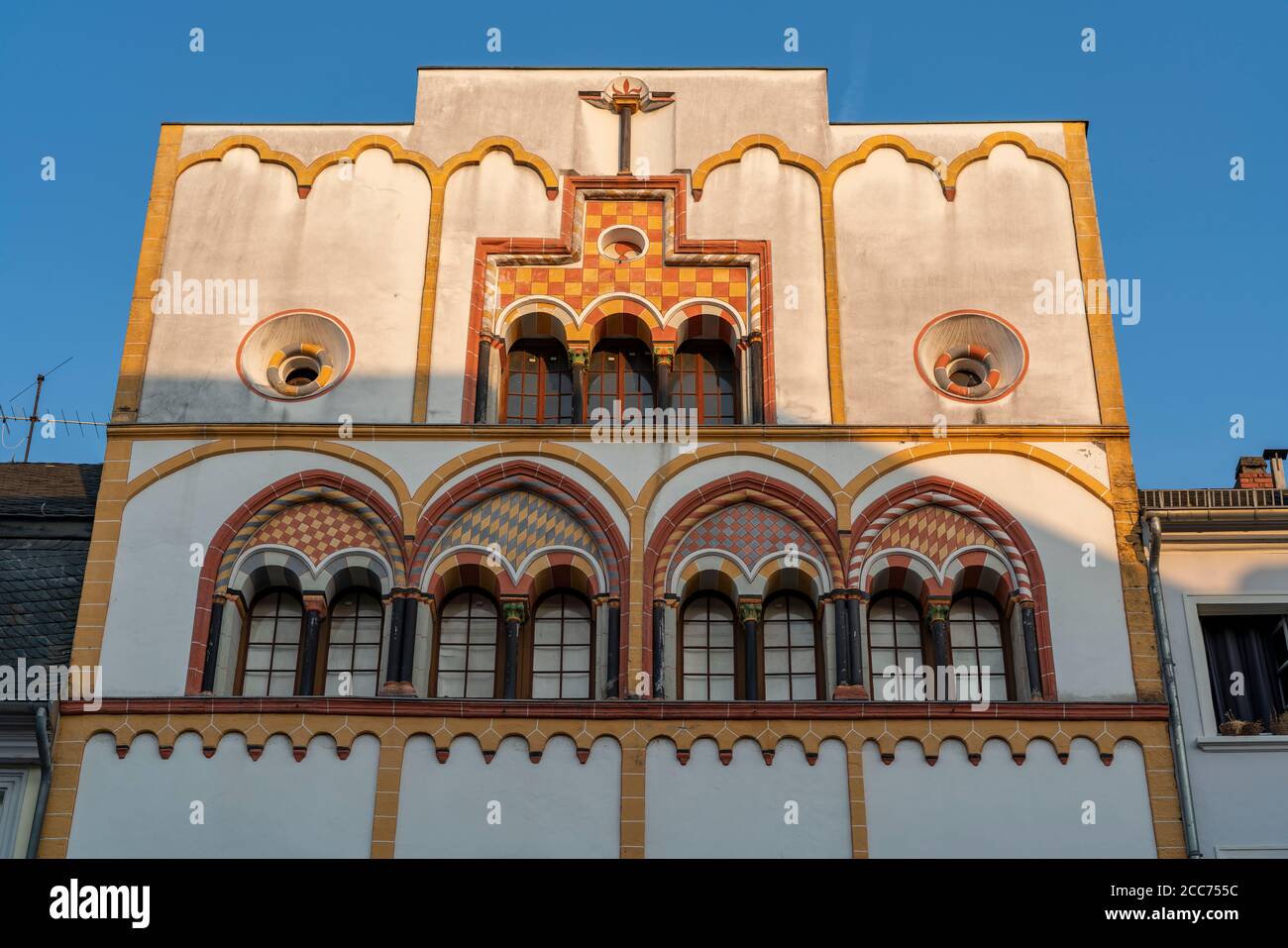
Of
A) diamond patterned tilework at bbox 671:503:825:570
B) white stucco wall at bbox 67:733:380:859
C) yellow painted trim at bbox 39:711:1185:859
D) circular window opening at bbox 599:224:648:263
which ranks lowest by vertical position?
white stucco wall at bbox 67:733:380:859

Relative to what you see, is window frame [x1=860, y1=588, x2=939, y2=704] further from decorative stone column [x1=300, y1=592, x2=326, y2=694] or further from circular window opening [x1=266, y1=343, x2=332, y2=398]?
circular window opening [x1=266, y1=343, x2=332, y2=398]

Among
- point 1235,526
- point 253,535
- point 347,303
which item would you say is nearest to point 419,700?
point 253,535

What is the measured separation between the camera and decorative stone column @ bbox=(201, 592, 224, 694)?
23.5 metres

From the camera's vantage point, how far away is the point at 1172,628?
2386cm

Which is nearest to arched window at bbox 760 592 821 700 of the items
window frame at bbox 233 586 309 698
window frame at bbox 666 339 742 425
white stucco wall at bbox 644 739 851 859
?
white stucco wall at bbox 644 739 851 859

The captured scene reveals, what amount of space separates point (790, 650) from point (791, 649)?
0.02 metres

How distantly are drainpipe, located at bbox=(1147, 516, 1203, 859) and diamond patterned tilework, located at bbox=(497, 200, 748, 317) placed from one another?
6.04 metres

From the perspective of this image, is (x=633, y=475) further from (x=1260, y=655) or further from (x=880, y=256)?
(x=1260, y=655)

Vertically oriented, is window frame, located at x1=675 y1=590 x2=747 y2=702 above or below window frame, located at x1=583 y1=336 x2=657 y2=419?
below

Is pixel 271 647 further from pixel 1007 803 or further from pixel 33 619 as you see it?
pixel 1007 803

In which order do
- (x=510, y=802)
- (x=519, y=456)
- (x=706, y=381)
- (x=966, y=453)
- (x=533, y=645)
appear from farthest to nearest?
(x=706, y=381)
(x=966, y=453)
(x=519, y=456)
(x=533, y=645)
(x=510, y=802)

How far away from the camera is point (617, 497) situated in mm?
24625

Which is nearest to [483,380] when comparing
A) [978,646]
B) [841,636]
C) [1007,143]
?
[841,636]

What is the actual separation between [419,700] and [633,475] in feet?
12.8
